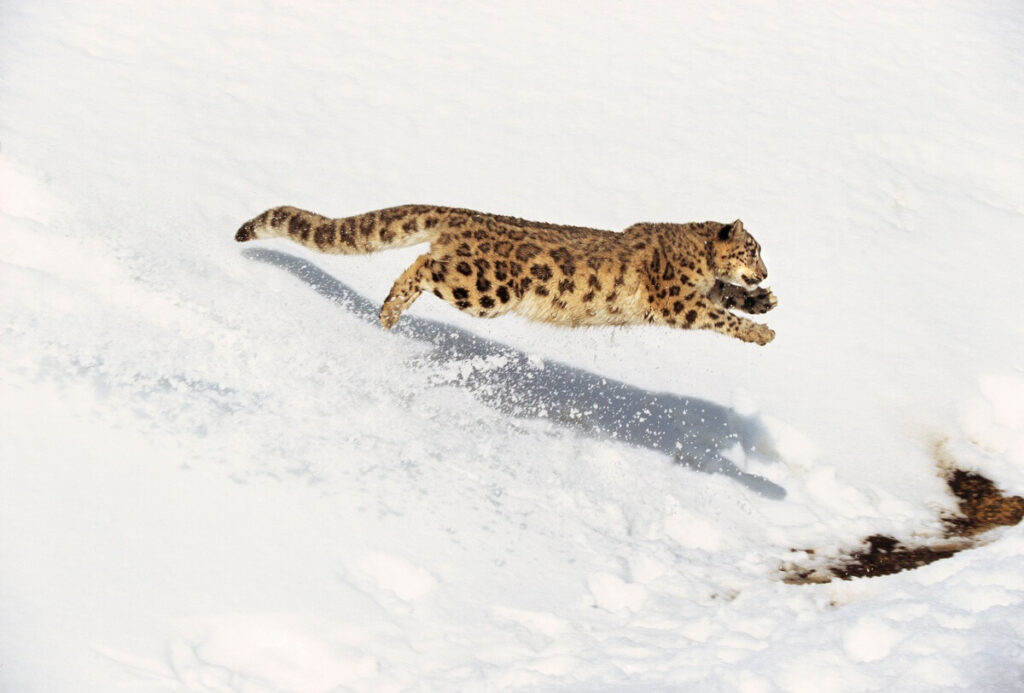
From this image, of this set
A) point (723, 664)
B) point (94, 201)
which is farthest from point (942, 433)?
point (94, 201)

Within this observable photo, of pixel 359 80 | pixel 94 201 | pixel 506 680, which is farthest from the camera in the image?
pixel 359 80

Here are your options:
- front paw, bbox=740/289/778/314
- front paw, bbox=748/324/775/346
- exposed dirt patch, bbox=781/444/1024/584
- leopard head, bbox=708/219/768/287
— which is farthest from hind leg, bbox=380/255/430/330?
exposed dirt patch, bbox=781/444/1024/584

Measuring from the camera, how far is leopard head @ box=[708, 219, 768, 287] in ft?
29.0

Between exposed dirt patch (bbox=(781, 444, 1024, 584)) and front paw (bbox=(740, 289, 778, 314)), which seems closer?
exposed dirt patch (bbox=(781, 444, 1024, 584))

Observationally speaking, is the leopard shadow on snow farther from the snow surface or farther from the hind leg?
the hind leg

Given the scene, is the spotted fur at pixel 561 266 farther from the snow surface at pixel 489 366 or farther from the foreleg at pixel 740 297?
the snow surface at pixel 489 366

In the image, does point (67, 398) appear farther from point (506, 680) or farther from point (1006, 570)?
point (1006, 570)

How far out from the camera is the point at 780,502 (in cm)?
839

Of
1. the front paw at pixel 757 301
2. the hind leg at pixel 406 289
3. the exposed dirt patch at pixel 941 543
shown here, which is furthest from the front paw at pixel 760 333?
the hind leg at pixel 406 289

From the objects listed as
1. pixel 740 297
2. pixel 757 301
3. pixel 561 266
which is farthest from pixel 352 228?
pixel 757 301

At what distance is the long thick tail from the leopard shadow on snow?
48 cm

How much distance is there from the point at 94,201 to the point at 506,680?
6.47 metres

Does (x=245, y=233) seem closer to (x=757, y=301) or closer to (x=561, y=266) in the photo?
(x=561, y=266)

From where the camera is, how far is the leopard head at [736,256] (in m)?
8.84
